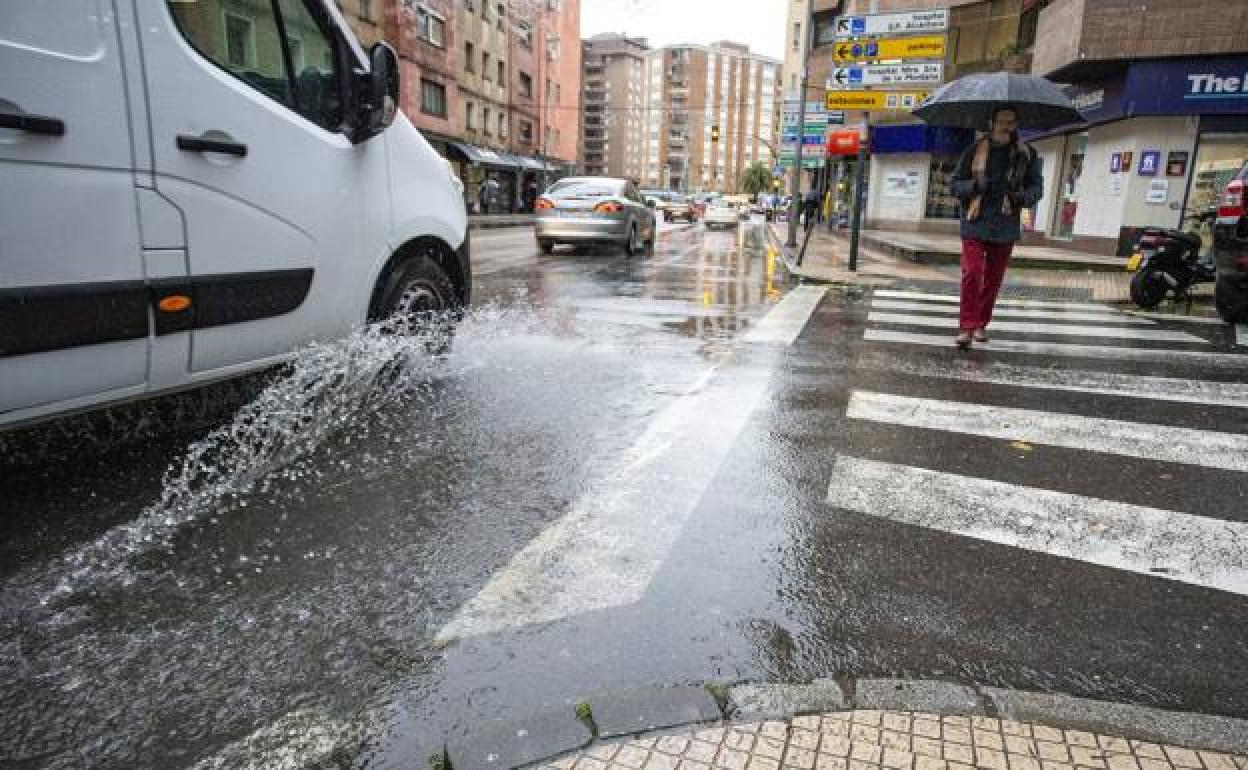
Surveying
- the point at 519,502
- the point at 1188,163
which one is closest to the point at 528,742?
the point at 519,502

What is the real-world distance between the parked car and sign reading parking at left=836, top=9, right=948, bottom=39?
6.49m

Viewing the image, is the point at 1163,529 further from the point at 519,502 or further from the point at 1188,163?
the point at 1188,163

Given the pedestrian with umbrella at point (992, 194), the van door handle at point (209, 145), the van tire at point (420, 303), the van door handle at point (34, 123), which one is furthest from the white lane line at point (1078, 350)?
the van door handle at point (34, 123)

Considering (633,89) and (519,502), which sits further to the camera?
(633,89)

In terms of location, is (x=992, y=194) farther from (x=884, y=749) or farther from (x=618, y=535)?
(x=884, y=749)

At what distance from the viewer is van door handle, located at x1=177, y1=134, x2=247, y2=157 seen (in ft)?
10.4

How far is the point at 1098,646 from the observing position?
7.55ft

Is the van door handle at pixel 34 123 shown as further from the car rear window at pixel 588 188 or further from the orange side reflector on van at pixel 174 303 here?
the car rear window at pixel 588 188

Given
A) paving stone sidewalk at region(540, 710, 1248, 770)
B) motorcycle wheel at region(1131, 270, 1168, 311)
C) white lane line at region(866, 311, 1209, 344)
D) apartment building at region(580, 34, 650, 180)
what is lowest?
white lane line at region(866, 311, 1209, 344)

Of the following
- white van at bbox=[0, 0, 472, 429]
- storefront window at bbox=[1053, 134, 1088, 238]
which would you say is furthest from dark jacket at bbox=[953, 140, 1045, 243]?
storefront window at bbox=[1053, 134, 1088, 238]

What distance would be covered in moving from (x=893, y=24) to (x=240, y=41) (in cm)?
1255

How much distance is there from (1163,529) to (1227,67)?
1671cm

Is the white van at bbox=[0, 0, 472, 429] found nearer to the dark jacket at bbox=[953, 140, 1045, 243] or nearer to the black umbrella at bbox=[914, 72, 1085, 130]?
the dark jacket at bbox=[953, 140, 1045, 243]

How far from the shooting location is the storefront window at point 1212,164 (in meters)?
15.5
